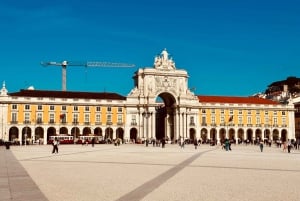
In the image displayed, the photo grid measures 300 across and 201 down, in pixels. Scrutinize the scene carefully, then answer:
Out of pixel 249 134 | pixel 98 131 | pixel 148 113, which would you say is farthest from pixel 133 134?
pixel 249 134

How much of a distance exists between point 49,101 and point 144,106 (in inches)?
831

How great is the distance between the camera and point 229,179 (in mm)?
18000

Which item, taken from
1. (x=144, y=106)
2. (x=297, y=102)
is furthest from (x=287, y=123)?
(x=144, y=106)

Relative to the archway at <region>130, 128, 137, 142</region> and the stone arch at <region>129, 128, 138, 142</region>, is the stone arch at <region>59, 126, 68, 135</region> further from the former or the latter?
the archway at <region>130, 128, 137, 142</region>

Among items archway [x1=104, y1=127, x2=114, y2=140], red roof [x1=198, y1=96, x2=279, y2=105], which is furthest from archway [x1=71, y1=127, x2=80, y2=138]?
red roof [x1=198, y1=96, x2=279, y2=105]

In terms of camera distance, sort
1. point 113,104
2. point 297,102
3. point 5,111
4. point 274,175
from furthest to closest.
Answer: point 297,102 < point 113,104 < point 5,111 < point 274,175

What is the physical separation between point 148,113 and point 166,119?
801 cm

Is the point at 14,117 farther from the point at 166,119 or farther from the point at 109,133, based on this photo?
the point at 166,119

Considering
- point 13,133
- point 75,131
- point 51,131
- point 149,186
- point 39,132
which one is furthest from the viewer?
point 51,131

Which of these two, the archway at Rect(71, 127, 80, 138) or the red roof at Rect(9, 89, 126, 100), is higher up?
the red roof at Rect(9, 89, 126, 100)

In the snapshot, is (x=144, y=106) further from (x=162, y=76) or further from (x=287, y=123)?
(x=287, y=123)

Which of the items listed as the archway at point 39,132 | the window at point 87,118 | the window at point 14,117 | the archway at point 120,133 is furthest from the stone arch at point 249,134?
the window at point 14,117

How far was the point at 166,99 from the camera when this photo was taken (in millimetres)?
110438

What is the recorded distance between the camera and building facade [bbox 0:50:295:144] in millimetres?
92938
